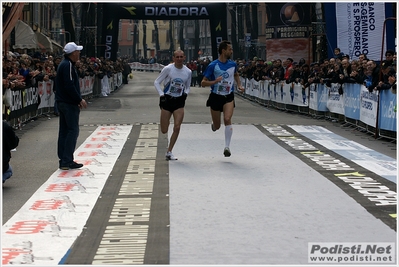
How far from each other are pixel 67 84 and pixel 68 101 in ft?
0.81

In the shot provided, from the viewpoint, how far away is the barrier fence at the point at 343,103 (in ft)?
58.1

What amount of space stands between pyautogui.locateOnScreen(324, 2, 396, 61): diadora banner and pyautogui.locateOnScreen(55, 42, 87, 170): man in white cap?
10930 millimetres

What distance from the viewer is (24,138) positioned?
58.9 ft

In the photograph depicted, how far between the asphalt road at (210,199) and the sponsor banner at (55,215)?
0.03 metres

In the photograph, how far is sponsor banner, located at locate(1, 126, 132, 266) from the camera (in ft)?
24.4

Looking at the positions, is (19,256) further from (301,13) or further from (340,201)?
(301,13)

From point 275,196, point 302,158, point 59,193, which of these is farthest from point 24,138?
point 275,196

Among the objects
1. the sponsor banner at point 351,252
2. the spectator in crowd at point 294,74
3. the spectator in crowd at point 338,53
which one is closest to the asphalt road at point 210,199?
the sponsor banner at point 351,252

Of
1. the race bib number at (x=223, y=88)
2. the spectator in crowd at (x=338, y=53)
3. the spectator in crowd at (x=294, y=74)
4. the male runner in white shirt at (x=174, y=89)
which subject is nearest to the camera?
the male runner in white shirt at (x=174, y=89)

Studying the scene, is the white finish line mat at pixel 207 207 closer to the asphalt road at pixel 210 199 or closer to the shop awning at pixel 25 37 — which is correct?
the asphalt road at pixel 210 199

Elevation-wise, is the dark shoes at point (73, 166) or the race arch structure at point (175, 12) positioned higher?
the race arch structure at point (175, 12)

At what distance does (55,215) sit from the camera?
920 cm

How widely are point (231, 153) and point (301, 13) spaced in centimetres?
2204

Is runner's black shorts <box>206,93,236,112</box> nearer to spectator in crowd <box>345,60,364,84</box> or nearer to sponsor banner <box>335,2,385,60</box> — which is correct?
spectator in crowd <box>345,60,364,84</box>
